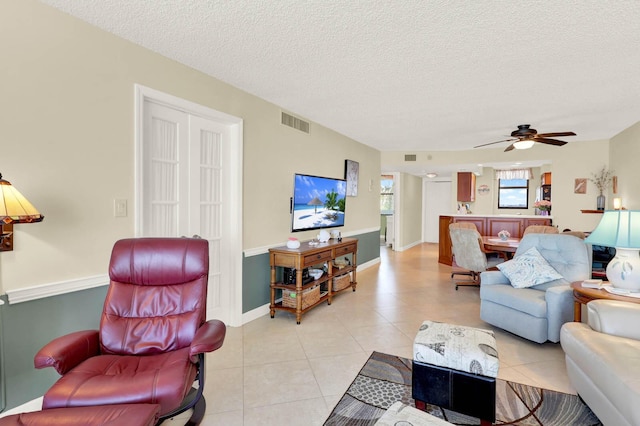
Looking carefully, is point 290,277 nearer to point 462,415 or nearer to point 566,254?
point 462,415

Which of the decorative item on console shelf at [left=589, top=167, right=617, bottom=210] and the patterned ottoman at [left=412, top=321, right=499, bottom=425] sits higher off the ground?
the decorative item on console shelf at [left=589, top=167, right=617, bottom=210]

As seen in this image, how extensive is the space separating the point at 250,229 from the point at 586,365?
9.60 feet

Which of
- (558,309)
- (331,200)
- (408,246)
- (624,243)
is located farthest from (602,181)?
(331,200)

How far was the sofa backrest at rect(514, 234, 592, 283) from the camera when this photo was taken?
3.20 metres

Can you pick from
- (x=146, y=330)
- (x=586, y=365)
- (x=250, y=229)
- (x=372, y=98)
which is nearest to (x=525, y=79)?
(x=372, y=98)

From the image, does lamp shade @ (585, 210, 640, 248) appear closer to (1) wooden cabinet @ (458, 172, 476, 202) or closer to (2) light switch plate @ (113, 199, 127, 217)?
(2) light switch plate @ (113, 199, 127, 217)

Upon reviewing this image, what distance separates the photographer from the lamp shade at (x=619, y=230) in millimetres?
2369

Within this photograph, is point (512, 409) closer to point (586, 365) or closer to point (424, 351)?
point (586, 365)

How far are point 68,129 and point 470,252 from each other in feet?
16.1

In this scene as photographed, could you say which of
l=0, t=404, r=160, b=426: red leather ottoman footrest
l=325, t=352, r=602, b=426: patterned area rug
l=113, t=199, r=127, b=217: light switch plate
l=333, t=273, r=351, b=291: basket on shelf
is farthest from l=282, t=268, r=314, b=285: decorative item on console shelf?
l=0, t=404, r=160, b=426: red leather ottoman footrest

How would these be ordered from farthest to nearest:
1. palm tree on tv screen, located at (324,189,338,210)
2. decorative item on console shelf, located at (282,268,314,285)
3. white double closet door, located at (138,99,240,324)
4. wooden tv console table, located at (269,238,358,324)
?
palm tree on tv screen, located at (324,189,338,210) → decorative item on console shelf, located at (282,268,314,285) → wooden tv console table, located at (269,238,358,324) → white double closet door, located at (138,99,240,324)

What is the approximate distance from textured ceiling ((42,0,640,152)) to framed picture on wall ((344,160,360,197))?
55.6 inches

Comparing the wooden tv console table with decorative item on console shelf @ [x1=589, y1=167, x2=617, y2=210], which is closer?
the wooden tv console table

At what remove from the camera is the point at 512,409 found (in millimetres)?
2055
